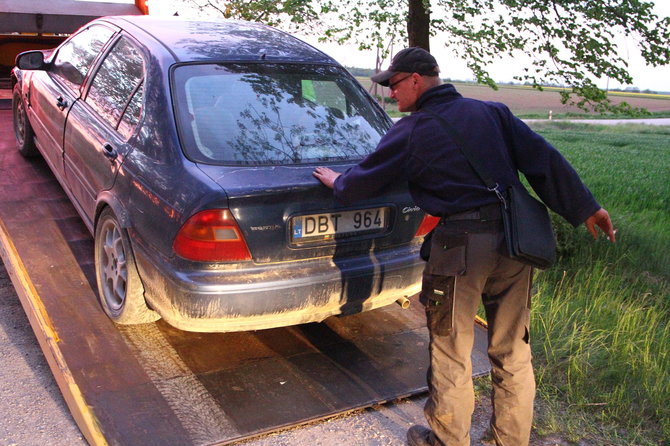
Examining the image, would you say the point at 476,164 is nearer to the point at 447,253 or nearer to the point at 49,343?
the point at 447,253

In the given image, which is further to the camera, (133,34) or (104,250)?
(133,34)

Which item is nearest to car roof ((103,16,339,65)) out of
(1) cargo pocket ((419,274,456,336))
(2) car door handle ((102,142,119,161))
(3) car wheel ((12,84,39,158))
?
(2) car door handle ((102,142,119,161))

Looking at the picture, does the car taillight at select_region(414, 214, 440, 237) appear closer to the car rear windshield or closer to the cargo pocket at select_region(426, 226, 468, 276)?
the car rear windshield

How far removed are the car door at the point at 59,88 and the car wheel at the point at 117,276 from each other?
3.81ft

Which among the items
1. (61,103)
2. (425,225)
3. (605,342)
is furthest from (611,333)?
(61,103)

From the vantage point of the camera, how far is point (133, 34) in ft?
14.5

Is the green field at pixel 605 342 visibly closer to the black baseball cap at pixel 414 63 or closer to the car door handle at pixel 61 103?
the black baseball cap at pixel 414 63

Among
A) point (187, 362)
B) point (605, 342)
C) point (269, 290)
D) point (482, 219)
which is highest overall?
point (482, 219)

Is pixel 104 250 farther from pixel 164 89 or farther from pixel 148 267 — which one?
pixel 164 89

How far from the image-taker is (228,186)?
3.31 m

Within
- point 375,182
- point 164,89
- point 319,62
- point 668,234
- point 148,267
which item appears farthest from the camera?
point 668,234

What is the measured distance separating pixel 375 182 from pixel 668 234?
6.90m

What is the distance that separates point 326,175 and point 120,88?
1569mm

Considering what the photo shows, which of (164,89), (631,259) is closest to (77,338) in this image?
(164,89)
